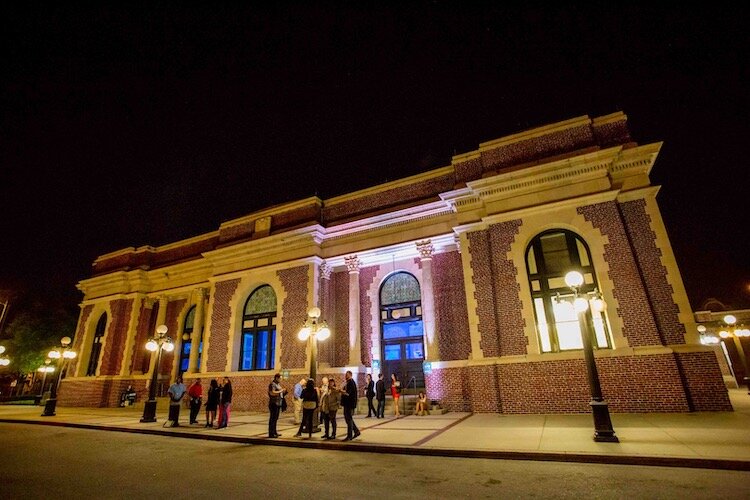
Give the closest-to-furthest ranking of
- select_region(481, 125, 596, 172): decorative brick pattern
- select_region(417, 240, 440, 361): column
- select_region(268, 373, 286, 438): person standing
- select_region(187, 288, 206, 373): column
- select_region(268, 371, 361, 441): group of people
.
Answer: select_region(268, 371, 361, 441): group of people < select_region(268, 373, 286, 438): person standing < select_region(481, 125, 596, 172): decorative brick pattern < select_region(417, 240, 440, 361): column < select_region(187, 288, 206, 373): column

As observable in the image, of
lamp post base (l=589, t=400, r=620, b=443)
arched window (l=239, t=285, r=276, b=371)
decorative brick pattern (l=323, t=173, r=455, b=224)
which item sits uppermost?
decorative brick pattern (l=323, t=173, r=455, b=224)

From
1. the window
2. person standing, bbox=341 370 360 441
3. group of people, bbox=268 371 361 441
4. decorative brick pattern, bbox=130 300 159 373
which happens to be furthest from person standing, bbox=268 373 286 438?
decorative brick pattern, bbox=130 300 159 373

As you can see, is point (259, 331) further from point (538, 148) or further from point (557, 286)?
point (538, 148)

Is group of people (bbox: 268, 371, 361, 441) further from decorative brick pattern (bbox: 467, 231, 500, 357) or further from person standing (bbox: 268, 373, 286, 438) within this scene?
decorative brick pattern (bbox: 467, 231, 500, 357)

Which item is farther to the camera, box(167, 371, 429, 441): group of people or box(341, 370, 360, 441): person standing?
box(167, 371, 429, 441): group of people

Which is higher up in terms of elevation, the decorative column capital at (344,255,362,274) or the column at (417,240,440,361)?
the decorative column capital at (344,255,362,274)

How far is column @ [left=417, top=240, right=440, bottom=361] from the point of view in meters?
16.6

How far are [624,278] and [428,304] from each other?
24.9 ft

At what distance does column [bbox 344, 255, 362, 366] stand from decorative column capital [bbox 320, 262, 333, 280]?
105 centimetres

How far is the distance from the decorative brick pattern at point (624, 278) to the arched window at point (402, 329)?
8331 mm

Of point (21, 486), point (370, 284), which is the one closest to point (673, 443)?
point (21, 486)

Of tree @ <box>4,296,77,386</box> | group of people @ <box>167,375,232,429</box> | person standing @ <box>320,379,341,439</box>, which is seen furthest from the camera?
tree @ <box>4,296,77,386</box>

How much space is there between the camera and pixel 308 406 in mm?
10883

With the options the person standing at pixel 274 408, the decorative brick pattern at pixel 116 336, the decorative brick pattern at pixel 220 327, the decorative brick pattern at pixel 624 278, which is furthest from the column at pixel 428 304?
the decorative brick pattern at pixel 116 336
